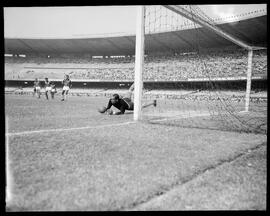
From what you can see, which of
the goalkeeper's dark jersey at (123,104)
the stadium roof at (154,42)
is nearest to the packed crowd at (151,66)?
the stadium roof at (154,42)

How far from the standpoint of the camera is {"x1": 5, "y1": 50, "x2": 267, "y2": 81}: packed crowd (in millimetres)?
32875

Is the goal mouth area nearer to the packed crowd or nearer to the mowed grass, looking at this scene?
the mowed grass

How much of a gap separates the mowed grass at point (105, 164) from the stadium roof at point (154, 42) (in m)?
28.7

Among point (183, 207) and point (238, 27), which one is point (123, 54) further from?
point (183, 207)

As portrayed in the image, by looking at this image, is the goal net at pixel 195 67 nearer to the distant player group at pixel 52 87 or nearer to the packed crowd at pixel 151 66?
the packed crowd at pixel 151 66

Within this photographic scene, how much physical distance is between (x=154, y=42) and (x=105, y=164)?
38929 millimetres

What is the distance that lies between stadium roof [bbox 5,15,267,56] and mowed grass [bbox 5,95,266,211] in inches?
1129

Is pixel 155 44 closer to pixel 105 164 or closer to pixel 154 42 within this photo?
pixel 154 42

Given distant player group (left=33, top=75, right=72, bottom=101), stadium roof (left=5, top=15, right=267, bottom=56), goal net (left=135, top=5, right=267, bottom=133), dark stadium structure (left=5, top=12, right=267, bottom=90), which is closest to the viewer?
distant player group (left=33, top=75, right=72, bottom=101)

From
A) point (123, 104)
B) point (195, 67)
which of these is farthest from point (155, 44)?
point (123, 104)

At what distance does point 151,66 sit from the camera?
133 feet

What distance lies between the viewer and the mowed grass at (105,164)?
2.22 metres

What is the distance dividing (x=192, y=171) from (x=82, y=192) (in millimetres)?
1355

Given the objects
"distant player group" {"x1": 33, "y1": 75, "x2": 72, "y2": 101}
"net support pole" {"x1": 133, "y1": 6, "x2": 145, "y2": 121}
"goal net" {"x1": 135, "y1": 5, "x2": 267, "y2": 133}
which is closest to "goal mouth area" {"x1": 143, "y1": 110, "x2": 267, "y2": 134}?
"net support pole" {"x1": 133, "y1": 6, "x2": 145, "y2": 121}
